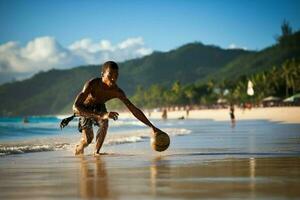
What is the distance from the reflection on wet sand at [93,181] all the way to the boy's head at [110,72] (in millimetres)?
2089

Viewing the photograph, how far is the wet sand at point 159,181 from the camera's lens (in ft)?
16.1

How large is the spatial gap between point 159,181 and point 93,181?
76 centimetres

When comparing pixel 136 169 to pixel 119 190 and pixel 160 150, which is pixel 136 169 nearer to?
pixel 119 190

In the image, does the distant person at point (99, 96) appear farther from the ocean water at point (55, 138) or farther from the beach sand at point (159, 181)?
the ocean water at point (55, 138)

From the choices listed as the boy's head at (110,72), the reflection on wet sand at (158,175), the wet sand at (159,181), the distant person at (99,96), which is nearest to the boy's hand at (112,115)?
the distant person at (99,96)

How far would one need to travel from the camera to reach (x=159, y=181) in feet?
19.5

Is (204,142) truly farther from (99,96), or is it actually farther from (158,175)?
(158,175)

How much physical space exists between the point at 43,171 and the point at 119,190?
2723mm

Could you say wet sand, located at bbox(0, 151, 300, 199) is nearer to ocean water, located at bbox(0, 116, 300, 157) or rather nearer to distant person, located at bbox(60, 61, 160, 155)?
distant person, located at bbox(60, 61, 160, 155)

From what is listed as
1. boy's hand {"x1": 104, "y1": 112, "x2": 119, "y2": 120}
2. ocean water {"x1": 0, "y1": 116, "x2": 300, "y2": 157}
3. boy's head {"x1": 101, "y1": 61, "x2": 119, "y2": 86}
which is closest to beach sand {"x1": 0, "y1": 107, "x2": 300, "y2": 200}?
boy's hand {"x1": 104, "y1": 112, "x2": 119, "y2": 120}

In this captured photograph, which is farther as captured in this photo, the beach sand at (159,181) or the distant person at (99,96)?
the distant person at (99,96)

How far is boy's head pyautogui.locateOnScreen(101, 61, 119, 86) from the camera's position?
998 cm

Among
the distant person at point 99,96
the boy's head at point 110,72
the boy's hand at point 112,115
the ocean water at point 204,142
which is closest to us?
the boy's hand at point 112,115

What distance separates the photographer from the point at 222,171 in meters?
6.98
